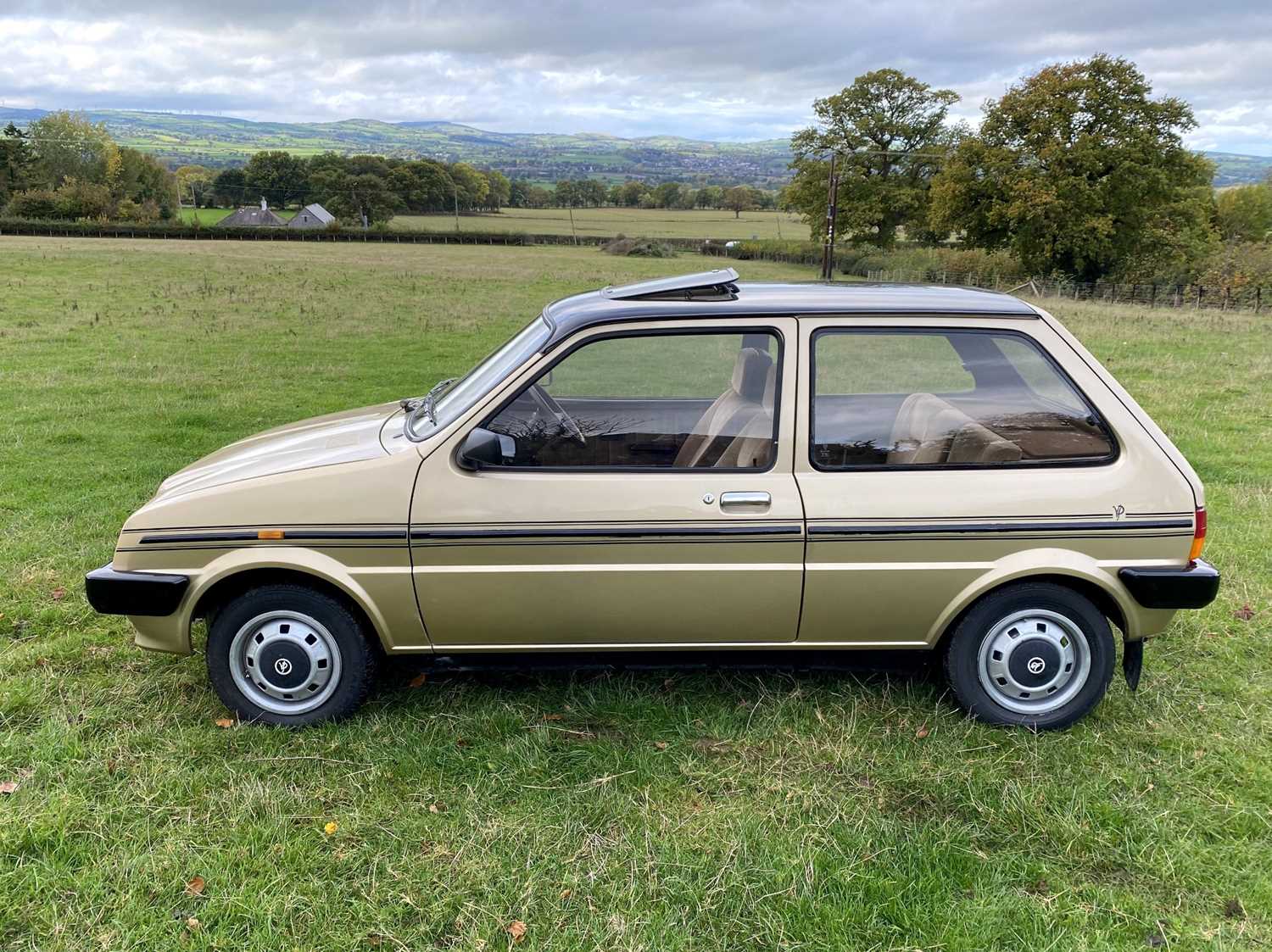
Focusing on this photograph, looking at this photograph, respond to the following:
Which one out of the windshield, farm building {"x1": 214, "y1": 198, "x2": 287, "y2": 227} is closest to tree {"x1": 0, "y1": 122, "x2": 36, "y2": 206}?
farm building {"x1": 214, "y1": 198, "x2": 287, "y2": 227}

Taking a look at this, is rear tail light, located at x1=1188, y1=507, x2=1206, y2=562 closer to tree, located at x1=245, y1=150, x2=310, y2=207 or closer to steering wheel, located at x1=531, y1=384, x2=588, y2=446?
steering wheel, located at x1=531, y1=384, x2=588, y2=446

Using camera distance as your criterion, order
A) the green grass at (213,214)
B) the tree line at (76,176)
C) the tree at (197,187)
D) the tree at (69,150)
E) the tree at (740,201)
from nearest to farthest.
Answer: the tree line at (76,176) < the tree at (69,150) < the green grass at (213,214) < the tree at (740,201) < the tree at (197,187)

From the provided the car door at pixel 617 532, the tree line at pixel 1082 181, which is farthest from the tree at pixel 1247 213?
the car door at pixel 617 532

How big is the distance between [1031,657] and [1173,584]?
0.63m

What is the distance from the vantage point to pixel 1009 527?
351 centimetres

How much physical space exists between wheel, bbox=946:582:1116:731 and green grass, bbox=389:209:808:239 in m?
59.7

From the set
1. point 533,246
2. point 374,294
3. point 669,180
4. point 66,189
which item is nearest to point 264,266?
point 374,294

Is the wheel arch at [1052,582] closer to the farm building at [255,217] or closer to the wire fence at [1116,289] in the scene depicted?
the wire fence at [1116,289]

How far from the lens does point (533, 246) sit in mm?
60938

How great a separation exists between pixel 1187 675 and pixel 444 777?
3632 millimetres

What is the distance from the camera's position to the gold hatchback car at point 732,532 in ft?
11.4

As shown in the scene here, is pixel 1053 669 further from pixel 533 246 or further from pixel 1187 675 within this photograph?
pixel 533 246

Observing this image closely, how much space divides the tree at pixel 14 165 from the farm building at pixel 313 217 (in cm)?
1975

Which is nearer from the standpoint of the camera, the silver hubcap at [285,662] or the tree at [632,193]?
the silver hubcap at [285,662]
